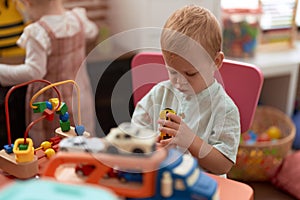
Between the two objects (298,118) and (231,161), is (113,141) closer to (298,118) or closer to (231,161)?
(231,161)

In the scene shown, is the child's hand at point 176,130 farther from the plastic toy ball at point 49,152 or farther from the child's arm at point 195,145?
the plastic toy ball at point 49,152

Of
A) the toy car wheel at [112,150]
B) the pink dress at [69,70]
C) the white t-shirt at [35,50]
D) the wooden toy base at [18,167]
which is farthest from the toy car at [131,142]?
the white t-shirt at [35,50]

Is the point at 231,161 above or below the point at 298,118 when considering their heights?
above

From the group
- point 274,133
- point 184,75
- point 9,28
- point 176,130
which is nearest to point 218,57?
point 184,75

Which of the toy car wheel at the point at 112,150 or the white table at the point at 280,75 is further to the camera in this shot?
the white table at the point at 280,75

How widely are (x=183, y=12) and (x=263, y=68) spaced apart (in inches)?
43.2

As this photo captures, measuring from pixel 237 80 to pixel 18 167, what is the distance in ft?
1.64

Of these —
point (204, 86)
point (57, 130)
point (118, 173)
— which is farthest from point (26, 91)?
point (118, 173)

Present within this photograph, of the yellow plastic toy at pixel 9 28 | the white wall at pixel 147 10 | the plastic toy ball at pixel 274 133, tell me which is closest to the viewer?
the yellow plastic toy at pixel 9 28

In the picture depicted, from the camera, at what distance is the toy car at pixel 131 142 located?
0.52 meters

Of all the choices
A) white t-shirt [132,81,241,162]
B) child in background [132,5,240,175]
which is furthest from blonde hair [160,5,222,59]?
white t-shirt [132,81,241,162]

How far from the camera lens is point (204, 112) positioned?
86cm

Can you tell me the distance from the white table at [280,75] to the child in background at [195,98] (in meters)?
1.00

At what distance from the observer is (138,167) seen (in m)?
0.52
